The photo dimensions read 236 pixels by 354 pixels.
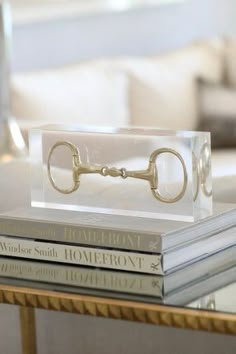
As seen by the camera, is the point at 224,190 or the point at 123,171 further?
the point at 224,190

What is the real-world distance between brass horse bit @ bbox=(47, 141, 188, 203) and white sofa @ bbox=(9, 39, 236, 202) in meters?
1.90

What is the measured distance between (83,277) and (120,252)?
0.07 m

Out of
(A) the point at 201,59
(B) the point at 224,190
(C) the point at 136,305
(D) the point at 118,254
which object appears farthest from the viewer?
(A) the point at 201,59

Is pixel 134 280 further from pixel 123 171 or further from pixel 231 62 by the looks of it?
pixel 231 62

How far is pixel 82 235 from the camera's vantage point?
1.50m

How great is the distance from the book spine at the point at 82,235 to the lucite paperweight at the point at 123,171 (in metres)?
0.09

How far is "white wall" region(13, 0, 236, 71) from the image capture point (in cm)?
411

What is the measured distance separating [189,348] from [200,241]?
0.85 feet

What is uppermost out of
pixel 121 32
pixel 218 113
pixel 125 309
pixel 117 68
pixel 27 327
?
pixel 121 32

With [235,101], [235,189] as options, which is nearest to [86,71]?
[235,101]

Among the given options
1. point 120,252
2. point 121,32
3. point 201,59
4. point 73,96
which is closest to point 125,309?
point 120,252

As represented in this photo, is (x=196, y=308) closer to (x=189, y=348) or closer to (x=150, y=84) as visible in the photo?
(x=189, y=348)

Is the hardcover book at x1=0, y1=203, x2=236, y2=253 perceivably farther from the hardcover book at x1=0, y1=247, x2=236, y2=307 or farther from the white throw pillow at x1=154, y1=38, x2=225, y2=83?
the white throw pillow at x1=154, y1=38, x2=225, y2=83

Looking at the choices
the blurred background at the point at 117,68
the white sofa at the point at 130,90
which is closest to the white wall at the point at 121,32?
the blurred background at the point at 117,68
